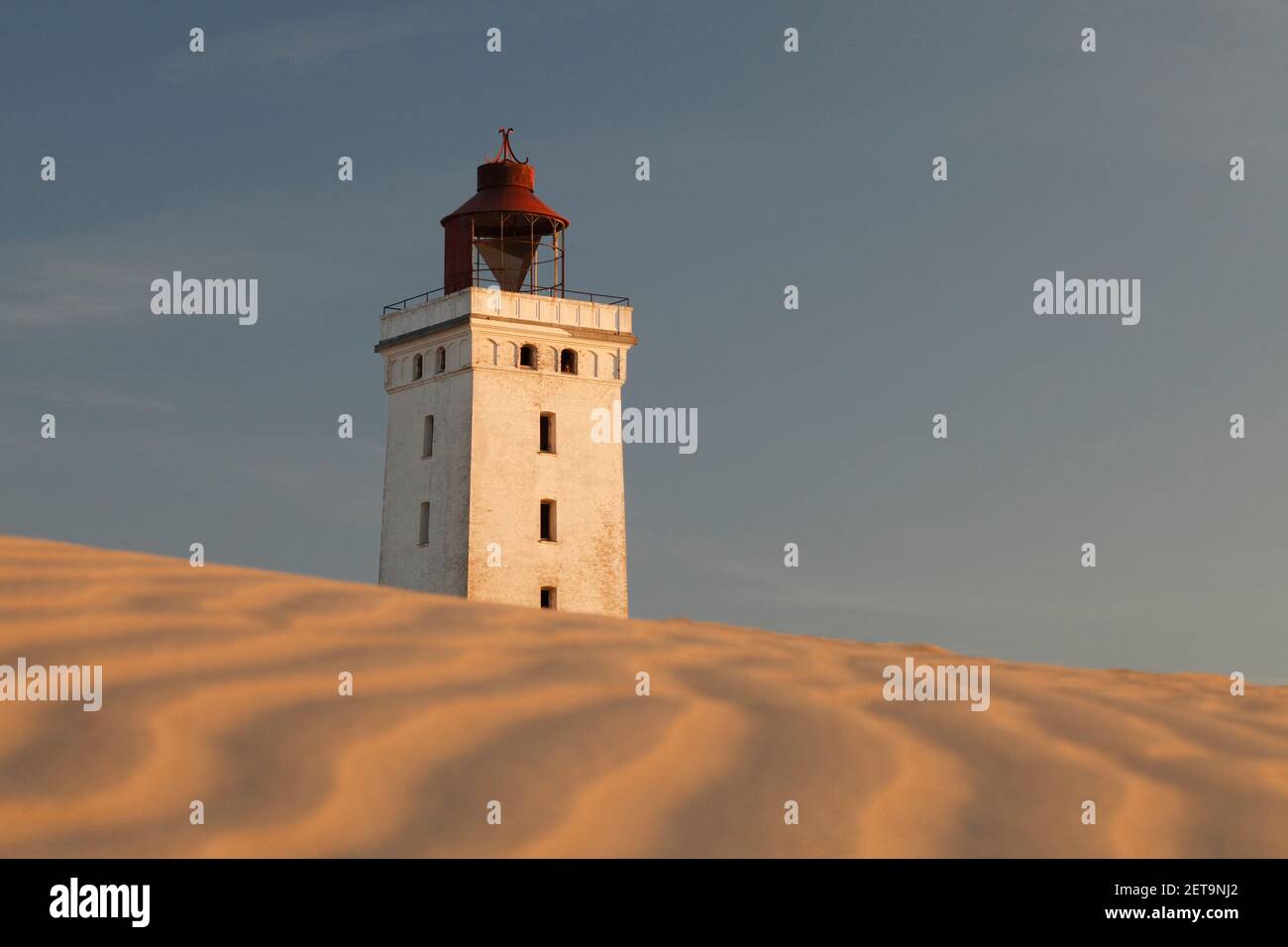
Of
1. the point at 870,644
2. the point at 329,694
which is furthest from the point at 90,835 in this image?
the point at 870,644

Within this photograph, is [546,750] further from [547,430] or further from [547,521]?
[547,430]

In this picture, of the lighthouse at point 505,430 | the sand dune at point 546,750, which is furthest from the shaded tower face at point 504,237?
the sand dune at point 546,750

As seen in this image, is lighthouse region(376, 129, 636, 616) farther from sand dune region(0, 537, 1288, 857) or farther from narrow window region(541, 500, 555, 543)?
sand dune region(0, 537, 1288, 857)

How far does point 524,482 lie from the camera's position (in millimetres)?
35500

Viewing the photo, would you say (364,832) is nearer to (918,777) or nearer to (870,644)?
(918,777)

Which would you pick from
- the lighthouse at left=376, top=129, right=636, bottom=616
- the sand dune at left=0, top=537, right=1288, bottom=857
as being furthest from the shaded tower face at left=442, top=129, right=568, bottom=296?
the sand dune at left=0, top=537, right=1288, bottom=857

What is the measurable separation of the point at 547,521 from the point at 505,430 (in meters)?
1.98

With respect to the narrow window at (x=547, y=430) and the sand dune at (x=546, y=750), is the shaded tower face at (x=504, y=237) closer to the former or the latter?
the narrow window at (x=547, y=430)

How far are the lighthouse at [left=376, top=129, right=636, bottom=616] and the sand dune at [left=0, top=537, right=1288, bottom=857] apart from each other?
93.6ft

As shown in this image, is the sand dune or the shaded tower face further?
the shaded tower face

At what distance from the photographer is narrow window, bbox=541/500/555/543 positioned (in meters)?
35.5

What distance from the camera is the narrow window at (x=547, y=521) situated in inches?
1399

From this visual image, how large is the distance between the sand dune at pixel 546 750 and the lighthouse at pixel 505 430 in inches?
1123

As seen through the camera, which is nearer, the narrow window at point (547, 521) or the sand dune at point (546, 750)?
the sand dune at point (546, 750)
